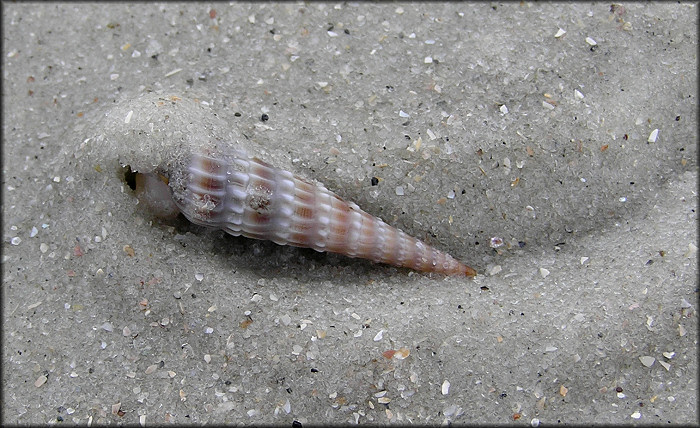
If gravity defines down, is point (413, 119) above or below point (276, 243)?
above

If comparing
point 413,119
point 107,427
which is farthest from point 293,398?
point 413,119

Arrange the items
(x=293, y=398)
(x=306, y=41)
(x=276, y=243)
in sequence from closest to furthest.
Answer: (x=293, y=398) < (x=276, y=243) < (x=306, y=41)

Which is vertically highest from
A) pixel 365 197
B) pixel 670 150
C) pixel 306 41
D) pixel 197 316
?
pixel 306 41

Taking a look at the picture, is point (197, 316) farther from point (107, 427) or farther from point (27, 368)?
point (27, 368)

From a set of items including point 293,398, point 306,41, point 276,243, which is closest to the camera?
point 293,398

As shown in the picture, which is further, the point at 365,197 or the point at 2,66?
the point at 2,66
